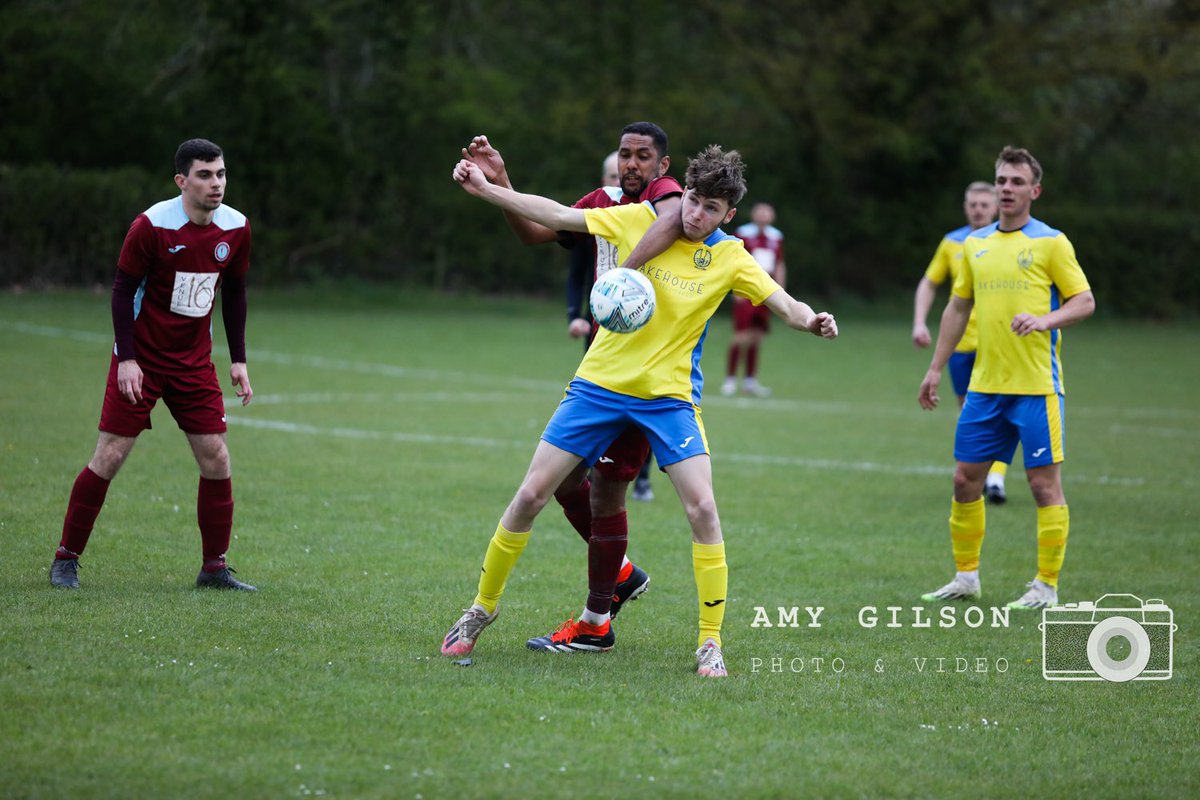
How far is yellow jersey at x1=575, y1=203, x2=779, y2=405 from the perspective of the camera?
6105 millimetres

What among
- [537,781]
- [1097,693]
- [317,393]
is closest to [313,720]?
[537,781]

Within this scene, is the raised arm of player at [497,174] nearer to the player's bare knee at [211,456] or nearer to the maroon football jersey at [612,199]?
the maroon football jersey at [612,199]

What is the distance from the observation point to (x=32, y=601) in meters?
6.63

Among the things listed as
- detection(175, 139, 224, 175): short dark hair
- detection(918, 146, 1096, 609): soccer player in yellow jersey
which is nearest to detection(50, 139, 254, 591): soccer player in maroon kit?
detection(175, 139, 224, 175): short dark hair

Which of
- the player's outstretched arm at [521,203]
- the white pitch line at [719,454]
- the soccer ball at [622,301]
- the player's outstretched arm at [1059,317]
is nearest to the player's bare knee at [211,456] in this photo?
the player's outstretched arm at [521,203]

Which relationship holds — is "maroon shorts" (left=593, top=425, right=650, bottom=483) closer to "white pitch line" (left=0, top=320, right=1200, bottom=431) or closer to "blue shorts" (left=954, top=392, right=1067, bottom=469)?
"blue shorts" (left=954, top=392, right=1067, bottom=469)

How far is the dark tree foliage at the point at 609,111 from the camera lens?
95.3 ft

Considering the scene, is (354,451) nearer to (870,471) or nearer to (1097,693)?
(870,471)

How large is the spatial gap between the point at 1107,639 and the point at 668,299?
2910mm

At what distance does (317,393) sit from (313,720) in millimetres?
11428

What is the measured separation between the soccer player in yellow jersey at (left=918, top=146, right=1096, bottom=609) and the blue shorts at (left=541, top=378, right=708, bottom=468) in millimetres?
2403

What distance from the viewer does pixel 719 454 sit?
13.2m

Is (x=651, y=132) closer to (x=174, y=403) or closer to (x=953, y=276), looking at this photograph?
(x=174, y=403)

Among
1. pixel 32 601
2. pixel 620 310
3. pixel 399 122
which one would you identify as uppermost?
pixel 399 122
